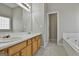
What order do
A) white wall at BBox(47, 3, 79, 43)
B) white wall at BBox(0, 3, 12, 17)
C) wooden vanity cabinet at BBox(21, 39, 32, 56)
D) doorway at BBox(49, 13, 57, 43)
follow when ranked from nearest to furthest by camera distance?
1. white wall at BBox(0, 3, 12, 17)
2. wooden vanity cabinet at BBox(21, 39, 32, 56)
3. white wall at BBox(47, 3, 79, 43)
4. doorway at BBox(49, 13, 57, 43)

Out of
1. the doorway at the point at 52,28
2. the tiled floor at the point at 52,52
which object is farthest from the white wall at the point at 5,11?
the doorway at the point at 52,28

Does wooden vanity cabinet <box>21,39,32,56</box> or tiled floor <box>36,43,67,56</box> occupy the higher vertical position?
wooden vanity cabinet <box>21,39,32,56</box>

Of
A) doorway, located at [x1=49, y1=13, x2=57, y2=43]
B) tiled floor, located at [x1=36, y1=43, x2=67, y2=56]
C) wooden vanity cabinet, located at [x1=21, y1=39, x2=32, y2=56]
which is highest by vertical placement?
doorway, located at [x1=49, y1=13, x2=57, y2=43]

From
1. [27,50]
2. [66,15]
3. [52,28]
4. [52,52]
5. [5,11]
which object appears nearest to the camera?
[5,11]

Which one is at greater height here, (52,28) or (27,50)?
(52,28)

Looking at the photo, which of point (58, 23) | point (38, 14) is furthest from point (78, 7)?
point (38, 14)

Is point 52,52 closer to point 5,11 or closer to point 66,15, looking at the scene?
point 66,15

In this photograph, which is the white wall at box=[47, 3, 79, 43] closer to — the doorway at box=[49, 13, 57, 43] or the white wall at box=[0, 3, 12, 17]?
the doorway at box=[49, 13, 57, 43]

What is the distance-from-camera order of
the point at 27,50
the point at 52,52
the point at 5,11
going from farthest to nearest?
the point at 52,52
the point at 27,50
the point at 5,11

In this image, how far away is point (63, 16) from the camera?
5066 millimetres

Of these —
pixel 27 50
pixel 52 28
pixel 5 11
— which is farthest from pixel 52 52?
pixel 5 11

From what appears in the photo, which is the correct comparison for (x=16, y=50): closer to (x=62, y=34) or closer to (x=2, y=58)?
(x=2, y=58)

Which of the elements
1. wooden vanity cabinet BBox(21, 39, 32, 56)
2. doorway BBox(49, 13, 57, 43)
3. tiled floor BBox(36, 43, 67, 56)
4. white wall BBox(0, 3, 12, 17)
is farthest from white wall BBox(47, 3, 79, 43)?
white wall BBox(0, 3, 12, 17)

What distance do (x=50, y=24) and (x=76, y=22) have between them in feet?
3.44
